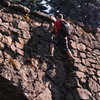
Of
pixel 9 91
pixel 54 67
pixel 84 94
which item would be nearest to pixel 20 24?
pixel 54 67

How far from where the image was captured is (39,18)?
1281 cm

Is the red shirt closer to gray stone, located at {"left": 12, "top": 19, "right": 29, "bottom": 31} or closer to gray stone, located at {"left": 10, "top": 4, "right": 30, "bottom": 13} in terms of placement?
gray stone, located at {"left": 12, "top": 19, "right": 29, "bottom": 31}

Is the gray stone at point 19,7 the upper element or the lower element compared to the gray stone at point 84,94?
upper

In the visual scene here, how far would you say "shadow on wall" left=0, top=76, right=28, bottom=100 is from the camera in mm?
10109

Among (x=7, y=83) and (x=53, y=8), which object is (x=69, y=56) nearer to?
(x=7, y=83)

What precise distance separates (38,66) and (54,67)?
75cm

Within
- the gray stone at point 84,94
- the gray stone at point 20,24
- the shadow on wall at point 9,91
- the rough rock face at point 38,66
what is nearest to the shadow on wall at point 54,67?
the rough rock face at point 38,66

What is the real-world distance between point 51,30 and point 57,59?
4.34 feet

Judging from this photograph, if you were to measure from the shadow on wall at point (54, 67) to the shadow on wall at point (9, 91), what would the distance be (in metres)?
1.24

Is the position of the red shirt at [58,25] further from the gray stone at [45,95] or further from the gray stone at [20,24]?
the gray stone at [45,95]

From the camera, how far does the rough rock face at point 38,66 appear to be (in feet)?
33.9

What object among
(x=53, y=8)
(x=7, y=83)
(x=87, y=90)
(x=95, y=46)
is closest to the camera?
(x=7, y=83)

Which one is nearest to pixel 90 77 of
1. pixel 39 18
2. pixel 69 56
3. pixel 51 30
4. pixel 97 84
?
pixel 97 84

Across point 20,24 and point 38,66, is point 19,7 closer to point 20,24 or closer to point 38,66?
point 20,24
